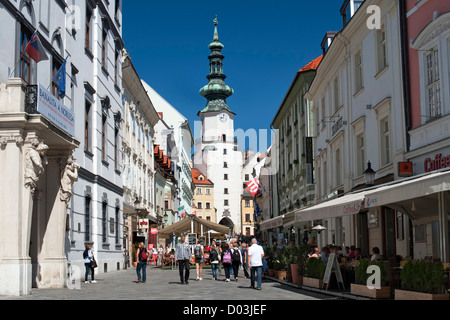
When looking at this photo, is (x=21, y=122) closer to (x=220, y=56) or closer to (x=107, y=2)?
(x=107, y=2)

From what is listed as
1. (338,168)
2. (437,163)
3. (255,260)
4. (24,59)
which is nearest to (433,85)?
(437,163)

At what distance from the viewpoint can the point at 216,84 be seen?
456ft

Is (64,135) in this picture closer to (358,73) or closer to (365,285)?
(365,285)

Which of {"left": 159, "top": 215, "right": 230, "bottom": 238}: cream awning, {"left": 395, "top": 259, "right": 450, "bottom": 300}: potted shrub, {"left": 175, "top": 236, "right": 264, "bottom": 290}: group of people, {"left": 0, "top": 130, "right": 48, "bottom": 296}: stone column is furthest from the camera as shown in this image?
{"left": 159, "top": 215, "right": 230, "bottom": 238}: cream awning

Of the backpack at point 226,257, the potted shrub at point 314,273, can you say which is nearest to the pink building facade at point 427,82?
the potted shrub at point 314,273

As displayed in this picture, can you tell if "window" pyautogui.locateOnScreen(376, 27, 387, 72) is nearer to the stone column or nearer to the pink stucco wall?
the pink stucco wall

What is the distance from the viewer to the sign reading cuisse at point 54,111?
16.5 meters

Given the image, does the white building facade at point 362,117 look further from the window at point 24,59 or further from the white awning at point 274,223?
the window at point 24,59

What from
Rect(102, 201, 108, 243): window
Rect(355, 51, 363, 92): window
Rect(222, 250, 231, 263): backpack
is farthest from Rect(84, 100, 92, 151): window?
Rect(355, 51, 363, 92): window

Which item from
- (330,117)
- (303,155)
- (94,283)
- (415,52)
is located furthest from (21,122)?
(303,155)

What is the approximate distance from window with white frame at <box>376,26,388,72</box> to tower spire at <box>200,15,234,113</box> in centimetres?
11552

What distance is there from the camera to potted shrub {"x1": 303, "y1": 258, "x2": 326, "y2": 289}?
18391 millimetres

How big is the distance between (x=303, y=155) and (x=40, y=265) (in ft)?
81.3
